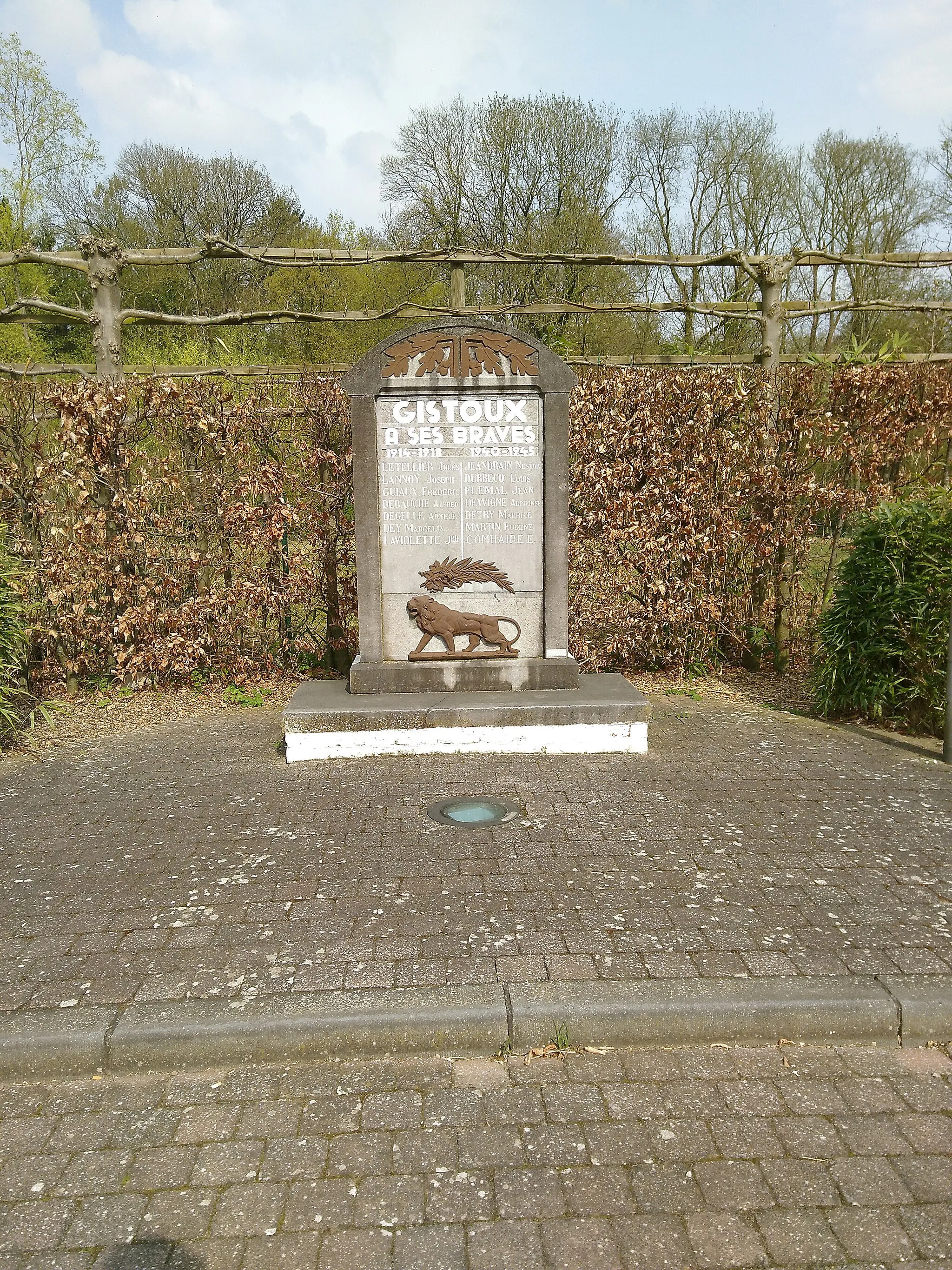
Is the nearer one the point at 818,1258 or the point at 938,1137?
the point at 818,1258

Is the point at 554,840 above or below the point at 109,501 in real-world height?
below

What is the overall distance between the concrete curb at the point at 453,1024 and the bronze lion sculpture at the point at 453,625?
3347mm

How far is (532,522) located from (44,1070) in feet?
14.6

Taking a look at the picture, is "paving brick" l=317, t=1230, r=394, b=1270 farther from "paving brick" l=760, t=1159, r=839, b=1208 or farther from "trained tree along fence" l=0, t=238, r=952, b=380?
"trained tree along fence" l=0, t=238, r=952, b=380

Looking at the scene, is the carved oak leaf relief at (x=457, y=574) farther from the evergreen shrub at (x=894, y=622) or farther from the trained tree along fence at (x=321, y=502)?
the evergreen shrub at (x=894, y=622)

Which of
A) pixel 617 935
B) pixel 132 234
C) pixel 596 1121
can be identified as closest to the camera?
pixel 596 1121

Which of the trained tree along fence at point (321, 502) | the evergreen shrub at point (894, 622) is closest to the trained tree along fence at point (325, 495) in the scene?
the trained tree along fence at point (321, 502)

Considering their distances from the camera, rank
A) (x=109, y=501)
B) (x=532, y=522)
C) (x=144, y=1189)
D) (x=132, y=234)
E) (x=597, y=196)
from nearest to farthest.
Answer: (x=144, y=1189), (x=532, y=522), (x=109, y=501), (x=597, y=196), (x=132, y=234)

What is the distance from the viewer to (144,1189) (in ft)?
7.98

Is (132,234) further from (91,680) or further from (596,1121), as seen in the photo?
(596,1121)

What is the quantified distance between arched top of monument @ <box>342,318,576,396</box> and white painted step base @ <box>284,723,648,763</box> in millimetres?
2378

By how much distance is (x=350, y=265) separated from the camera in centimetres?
799

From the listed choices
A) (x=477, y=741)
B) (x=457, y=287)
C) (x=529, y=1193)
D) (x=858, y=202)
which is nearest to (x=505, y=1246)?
(x=529, y=1193)

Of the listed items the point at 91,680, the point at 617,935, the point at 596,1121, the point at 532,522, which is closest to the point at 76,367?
the point at 91,680
